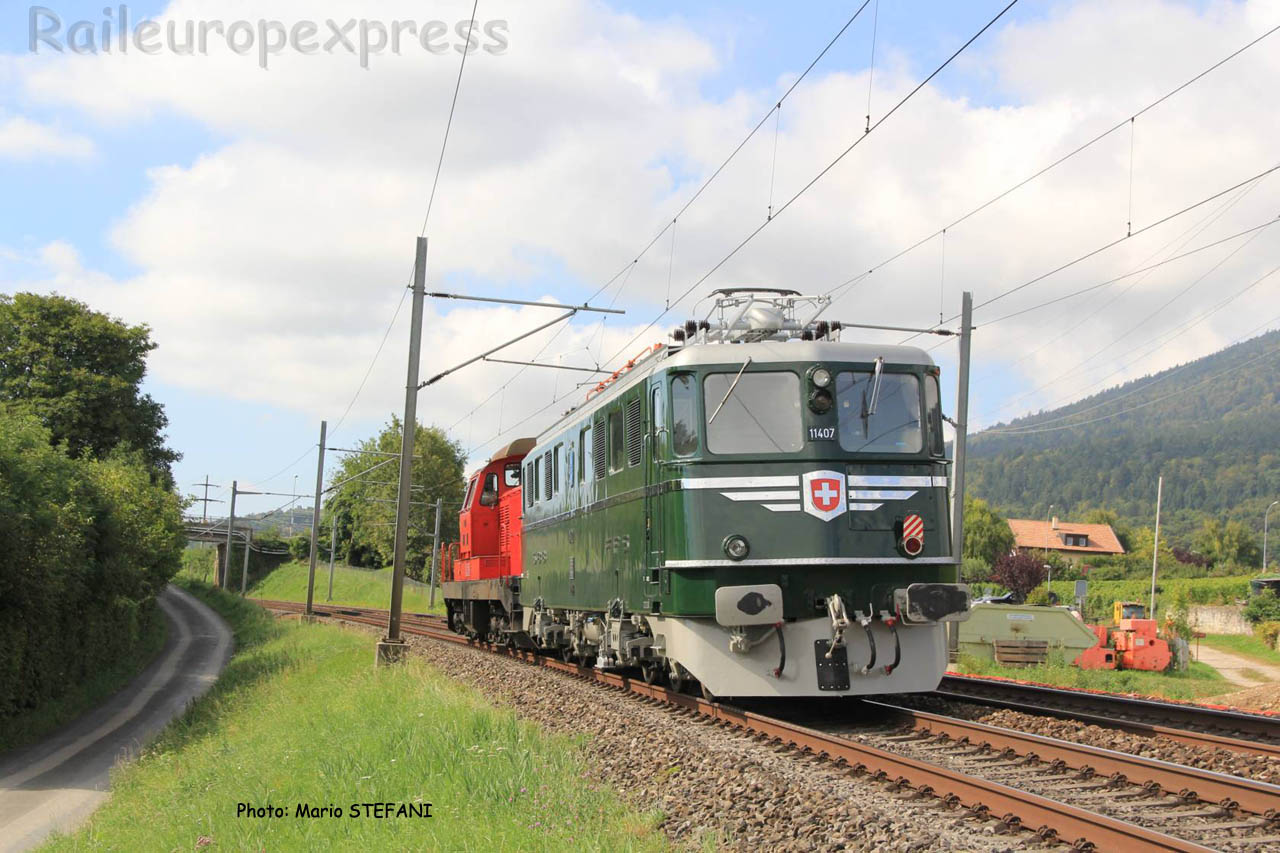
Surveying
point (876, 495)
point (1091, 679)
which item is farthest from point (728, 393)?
point (1091, 679)

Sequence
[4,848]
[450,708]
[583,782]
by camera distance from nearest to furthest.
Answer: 1. [583,782]
2. [450,708]
3. [4,848]

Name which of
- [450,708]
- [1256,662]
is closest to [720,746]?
[450,708]

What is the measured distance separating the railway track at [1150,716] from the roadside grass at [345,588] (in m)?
37.7

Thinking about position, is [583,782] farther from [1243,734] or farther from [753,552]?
[1243,734]

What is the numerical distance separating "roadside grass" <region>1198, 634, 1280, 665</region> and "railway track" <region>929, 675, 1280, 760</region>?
1146 inches

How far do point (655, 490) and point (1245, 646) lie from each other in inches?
1603

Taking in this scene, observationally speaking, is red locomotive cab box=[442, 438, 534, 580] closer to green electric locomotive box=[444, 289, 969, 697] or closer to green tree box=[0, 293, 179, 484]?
green electric locomotive box=[444, 289, 969, 697]

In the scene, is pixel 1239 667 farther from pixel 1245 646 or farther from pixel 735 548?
pixel 735 548

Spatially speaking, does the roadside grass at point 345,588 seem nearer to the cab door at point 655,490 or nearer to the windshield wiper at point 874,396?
the cab door at point 655,490

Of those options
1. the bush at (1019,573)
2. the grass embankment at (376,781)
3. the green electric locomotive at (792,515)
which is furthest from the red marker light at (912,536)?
the bush at (1019,573)

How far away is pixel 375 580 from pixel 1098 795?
200 ft

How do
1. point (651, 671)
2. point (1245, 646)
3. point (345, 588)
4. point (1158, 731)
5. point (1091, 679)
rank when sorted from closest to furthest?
1. point (1158, 731)
2. point (651, 671)
3. point (1091, 679)
4. point (1245, 646)
5. point (345, 588)

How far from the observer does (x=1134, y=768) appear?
7488 mm

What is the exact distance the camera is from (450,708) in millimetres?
10977
